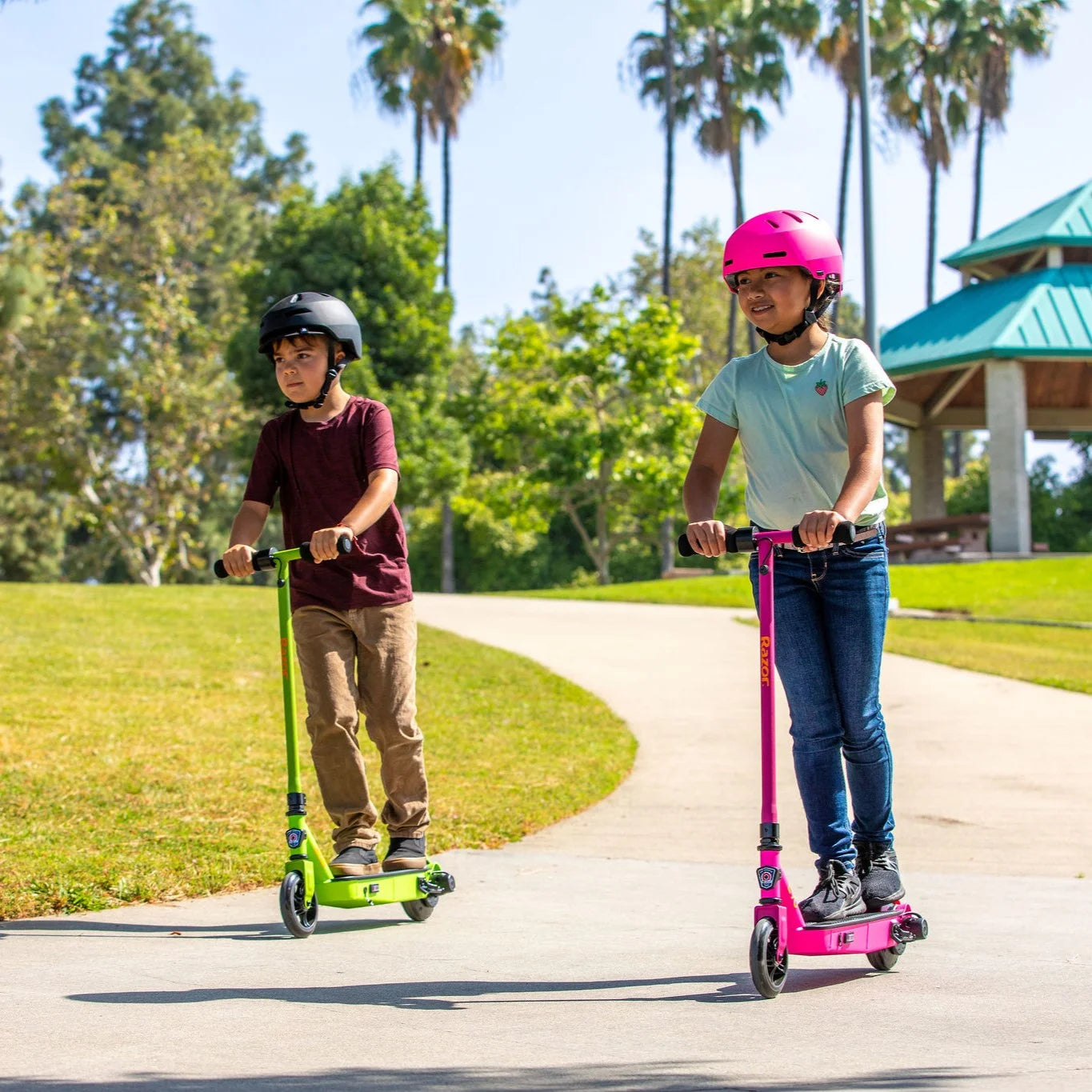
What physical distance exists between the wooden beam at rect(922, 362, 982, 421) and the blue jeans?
91.2 feet

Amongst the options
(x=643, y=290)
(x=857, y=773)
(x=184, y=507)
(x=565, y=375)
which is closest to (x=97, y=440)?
(x=184, y=507)

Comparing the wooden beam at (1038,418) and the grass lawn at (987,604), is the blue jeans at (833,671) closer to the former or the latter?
the grass lawn at (987,604)

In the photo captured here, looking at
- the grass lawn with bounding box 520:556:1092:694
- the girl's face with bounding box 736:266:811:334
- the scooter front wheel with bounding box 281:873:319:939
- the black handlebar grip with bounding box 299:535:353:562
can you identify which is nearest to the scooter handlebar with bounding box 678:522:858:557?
the girl's face with bounding box 736:266:811:334

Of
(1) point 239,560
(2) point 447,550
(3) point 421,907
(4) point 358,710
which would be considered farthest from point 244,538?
(2) point 447,550

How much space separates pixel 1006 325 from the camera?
29797mm

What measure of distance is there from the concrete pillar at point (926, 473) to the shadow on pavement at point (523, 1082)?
33014 millimetres

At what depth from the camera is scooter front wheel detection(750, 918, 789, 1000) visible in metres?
3.98

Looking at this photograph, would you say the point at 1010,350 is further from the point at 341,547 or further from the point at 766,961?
the point at 766,961

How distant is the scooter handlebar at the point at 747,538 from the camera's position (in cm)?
411

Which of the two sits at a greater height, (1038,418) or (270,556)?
(1038,418)

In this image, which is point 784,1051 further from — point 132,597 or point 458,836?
point 132,597

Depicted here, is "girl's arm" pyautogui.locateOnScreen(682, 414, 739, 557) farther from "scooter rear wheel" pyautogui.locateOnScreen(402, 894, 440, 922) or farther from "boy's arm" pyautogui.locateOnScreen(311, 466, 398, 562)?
"scooter rear wheel" pyautogui.locateOnScreen(402, 894, 440, 922)

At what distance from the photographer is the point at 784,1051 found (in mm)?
3496

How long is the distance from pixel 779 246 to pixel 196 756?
5347 mm
